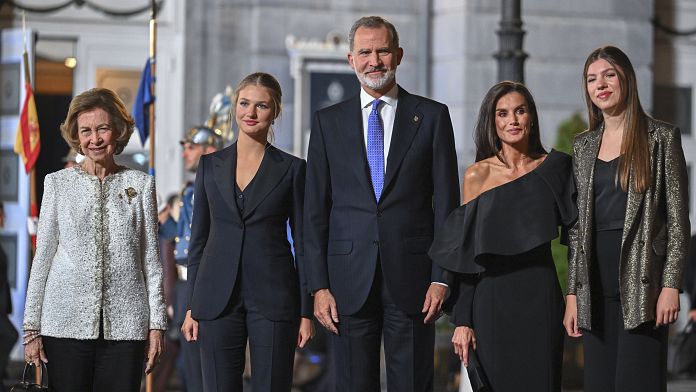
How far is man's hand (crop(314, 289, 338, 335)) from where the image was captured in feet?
20.7

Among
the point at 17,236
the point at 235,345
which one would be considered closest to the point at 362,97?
the point at 235,345

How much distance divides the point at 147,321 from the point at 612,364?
6.09 feet

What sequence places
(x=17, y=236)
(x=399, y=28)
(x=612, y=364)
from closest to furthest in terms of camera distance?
(x=612, y=364) < (x=17, y=236) < (x=399, y=28)

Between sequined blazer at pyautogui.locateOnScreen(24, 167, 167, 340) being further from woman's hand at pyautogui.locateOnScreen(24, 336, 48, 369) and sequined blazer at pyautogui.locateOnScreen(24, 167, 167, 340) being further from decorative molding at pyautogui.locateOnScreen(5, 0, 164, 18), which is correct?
decorative molding at pyautogui.locateOnScreen(5, 0, 164, 18)

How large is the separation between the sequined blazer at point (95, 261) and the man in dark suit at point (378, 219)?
2.19 ft

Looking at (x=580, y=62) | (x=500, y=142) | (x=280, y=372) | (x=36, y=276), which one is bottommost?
(x=280, y=372)

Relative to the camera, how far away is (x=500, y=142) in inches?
256

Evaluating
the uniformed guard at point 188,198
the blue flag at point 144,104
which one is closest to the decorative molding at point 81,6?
the blue flag at point 144,104

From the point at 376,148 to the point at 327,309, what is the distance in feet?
2.24

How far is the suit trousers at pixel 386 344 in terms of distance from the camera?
6.25 metres

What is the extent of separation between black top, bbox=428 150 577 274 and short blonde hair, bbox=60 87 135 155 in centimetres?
134

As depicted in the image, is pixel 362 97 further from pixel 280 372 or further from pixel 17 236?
pixel 17 236

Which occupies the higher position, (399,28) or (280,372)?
(399,28)

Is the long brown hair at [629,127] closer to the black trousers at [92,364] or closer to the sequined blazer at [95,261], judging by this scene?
the sequined blazer at [95,261]
